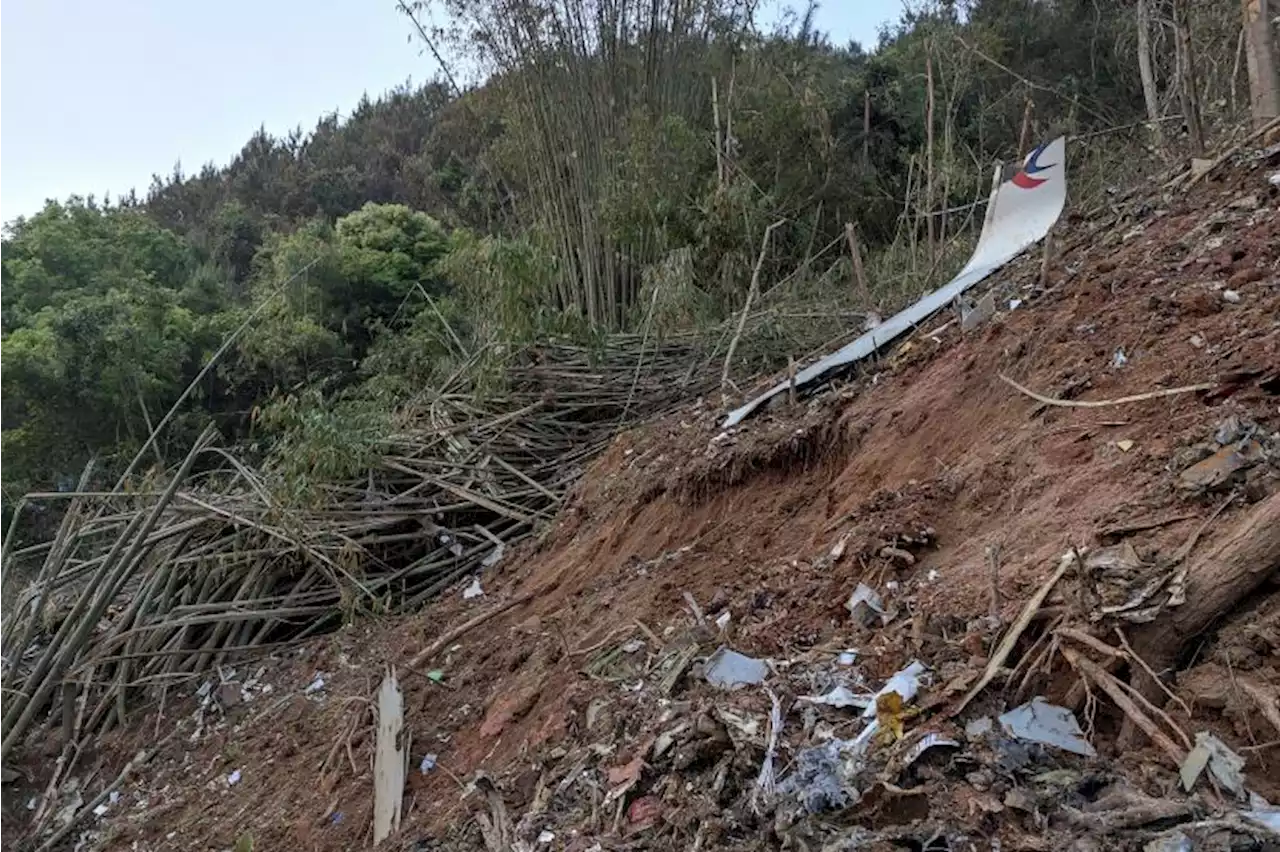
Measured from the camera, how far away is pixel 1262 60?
3.16 m

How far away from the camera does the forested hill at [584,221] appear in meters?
5.66

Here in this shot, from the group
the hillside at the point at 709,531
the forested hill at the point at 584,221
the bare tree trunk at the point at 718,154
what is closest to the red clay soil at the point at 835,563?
the hillside at the point at 709,531

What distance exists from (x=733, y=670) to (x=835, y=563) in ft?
1.40

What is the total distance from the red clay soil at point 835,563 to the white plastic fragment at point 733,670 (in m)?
0.05

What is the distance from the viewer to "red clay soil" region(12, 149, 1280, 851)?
5.24 ft

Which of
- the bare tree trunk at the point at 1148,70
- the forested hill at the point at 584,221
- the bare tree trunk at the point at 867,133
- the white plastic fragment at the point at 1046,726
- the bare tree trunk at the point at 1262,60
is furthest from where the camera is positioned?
the bare tree trunk at the point at 867,133

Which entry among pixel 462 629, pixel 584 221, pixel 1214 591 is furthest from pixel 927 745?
pixel 584 221

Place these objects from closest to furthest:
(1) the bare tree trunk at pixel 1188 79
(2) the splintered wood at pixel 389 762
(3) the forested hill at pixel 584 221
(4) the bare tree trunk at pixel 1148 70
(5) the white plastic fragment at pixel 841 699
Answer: (5) the white plastic fragment at pixel 841 699, (2) the splintered wood at pixel 389 762, (1) the bare tree trunk at pixel 1188 79, (4) the bare tree trunk at pixel 1148 70, (3) the forested hill at pixel 584 221

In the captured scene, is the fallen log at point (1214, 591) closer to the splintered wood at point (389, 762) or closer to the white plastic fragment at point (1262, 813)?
the white plastic fragment at point (1262, 813)

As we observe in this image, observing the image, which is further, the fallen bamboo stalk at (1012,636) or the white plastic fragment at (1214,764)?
the fallen bamboo stalk at (1012,636)

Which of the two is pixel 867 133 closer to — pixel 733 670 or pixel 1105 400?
pixel 1105 400

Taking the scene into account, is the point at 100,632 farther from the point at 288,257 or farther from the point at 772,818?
the point at 288,257

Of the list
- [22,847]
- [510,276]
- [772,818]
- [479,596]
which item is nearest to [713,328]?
[510,276]

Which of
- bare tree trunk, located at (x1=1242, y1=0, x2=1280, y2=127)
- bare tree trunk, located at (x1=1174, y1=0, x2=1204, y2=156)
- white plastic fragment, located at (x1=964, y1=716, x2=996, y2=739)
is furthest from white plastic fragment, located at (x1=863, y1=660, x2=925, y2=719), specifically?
bare tree trunk, located at (x1=1174, y1=0, x2=1204, y2=156)
